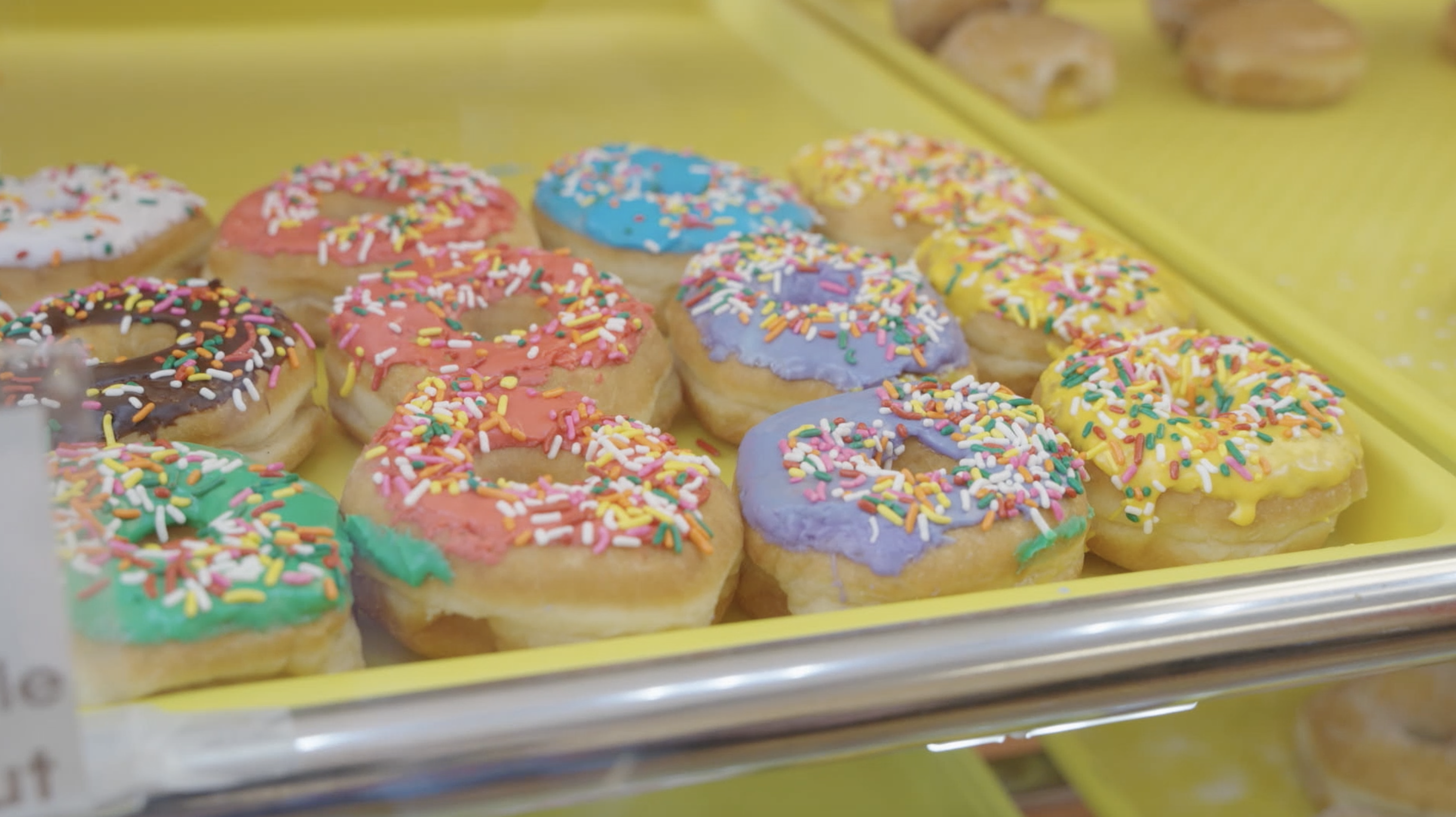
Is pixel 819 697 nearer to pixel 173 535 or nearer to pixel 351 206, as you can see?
pixel 173 535

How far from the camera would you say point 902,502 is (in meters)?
1.36

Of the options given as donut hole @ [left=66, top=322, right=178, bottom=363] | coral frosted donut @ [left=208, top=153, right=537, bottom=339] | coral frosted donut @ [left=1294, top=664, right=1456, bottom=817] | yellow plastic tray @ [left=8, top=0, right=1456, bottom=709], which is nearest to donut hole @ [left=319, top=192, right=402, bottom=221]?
coral frosted donut @ [left=208, top=153, right=537, bottom=339]

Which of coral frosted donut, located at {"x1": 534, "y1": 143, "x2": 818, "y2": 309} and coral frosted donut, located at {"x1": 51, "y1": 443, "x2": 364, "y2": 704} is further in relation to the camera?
coral frosted donut, located at {"x1": 534, "y1": 143, "x2": 818, "y2": 309}

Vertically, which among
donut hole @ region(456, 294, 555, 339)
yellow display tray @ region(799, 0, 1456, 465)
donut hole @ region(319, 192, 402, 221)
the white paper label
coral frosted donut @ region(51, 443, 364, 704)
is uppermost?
the white paper label

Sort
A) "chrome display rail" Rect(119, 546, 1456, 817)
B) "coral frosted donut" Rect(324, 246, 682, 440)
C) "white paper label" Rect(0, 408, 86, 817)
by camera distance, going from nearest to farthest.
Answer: "white paper label" Rect(0, 408, 86, 817)
"chrome display rail" Rect(119, 546, 1456, 817)
"coral frosted donut" Rect(324, 246, 682, 440)

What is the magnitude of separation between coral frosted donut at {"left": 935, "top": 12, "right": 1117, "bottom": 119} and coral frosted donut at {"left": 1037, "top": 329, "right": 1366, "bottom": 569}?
1320 mm

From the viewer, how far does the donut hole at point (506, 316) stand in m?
1.77

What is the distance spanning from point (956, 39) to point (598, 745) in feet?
7.85

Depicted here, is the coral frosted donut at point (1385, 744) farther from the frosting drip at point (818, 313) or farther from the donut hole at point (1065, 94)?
the donut hole at point (1065, 94)

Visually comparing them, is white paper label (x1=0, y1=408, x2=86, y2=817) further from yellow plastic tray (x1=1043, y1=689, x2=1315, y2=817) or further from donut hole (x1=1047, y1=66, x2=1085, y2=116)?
donut hole (x1=1047, y1=66, x2=1085, y2=116)

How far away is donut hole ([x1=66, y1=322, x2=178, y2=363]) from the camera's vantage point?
1538 mm

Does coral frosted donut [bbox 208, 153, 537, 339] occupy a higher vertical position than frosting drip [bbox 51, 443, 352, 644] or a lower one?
lower

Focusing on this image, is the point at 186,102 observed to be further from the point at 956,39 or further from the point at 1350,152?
the point at 1350,152

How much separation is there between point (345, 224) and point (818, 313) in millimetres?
754
